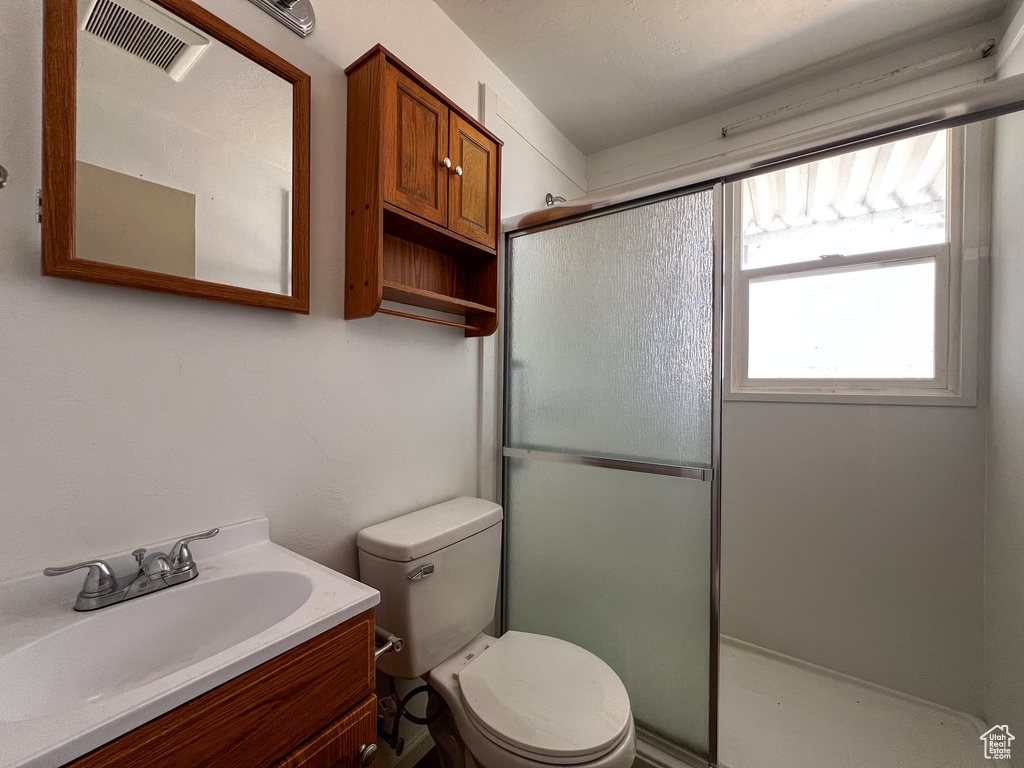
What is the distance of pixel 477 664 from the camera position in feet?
3.85

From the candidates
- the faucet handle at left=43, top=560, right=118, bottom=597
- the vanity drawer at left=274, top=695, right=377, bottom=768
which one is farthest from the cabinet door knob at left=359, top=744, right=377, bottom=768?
the faucet handle at left=43, top=560, right=118, bottom=597

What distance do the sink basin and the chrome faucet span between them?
0.02 m

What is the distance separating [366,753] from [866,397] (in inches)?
79.8

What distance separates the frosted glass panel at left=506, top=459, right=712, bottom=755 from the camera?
1.31 m

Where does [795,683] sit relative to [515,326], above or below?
below

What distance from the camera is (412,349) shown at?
137cm

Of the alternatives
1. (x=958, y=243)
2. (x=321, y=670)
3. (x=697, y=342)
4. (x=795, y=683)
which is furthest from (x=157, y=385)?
(x=958, y=243)

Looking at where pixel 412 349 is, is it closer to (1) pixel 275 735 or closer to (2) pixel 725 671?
(1) pixel 275 735

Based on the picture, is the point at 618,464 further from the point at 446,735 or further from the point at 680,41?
the point at 680,41

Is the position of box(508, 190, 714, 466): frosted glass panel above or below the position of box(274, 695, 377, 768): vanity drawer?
above

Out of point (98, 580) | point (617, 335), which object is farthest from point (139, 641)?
point (617, 335)

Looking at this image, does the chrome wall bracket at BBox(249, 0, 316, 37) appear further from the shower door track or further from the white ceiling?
the shower door track

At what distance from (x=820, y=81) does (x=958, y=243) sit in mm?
846

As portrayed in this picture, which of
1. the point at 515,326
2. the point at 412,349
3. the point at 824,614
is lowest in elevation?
the point at 824,614
